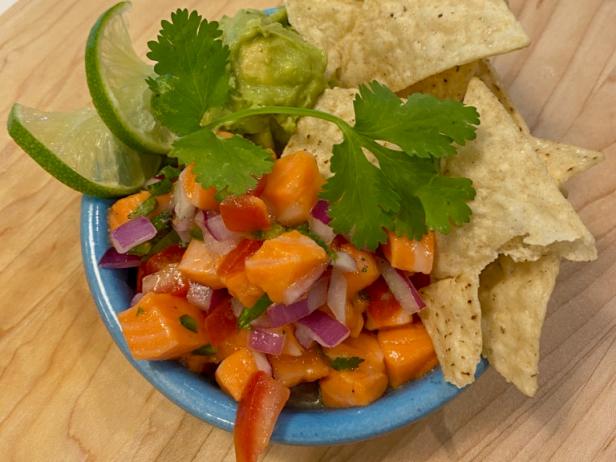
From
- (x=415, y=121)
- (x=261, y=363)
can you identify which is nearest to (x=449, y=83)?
(x=415, y=121)

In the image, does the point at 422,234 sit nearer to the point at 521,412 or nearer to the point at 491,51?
Result: the point at 491,51

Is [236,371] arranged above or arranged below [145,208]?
below

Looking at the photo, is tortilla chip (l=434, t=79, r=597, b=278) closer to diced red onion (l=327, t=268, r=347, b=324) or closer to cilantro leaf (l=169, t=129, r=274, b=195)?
diced red onion (l=327, t=268, r=347, b=324)

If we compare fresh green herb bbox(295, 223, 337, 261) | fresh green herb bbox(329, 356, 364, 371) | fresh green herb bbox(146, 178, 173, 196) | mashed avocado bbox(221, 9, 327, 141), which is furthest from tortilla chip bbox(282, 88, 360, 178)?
fresh green herb bbox(329, 356, 364, 371)

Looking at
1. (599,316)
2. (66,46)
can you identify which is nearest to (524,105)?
(599,316)

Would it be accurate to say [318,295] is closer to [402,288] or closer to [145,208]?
[402,288]

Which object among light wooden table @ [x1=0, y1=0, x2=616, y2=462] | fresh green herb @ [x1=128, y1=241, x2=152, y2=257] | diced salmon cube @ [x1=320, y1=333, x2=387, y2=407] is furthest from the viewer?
light wooden table @ [x1=0, y1=0, x2=616, y2=462]
